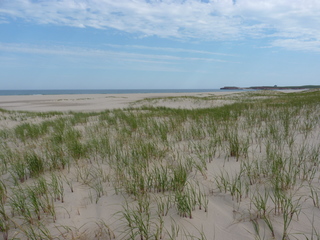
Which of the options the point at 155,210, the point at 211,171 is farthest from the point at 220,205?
the point at 211,171

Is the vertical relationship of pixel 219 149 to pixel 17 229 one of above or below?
above

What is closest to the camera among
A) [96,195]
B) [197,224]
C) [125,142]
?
[197,224]

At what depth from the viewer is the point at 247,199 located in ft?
7.20

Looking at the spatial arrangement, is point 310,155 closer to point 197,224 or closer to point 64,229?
point 197,224

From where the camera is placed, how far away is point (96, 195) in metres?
2.50

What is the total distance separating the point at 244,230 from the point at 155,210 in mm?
824

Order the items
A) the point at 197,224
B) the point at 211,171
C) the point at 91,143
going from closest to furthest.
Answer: the point at 197,224
the point at 211,171
the point at 91,143

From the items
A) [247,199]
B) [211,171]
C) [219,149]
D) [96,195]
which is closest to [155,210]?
[96,195]

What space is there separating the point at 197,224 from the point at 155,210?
44cm

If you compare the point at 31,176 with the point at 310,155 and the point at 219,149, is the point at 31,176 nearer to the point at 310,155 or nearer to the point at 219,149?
the point at 219,149

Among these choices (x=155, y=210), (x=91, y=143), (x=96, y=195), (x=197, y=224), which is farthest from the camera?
(x=91, y=143)

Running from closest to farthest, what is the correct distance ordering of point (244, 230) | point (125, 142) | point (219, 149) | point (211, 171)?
point (244, 230) → point (211, 171) → point (219, 149) → point (125, 142)

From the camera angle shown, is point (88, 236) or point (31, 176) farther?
point (31, 176)

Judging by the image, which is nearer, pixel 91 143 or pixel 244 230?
pixel 244 230
